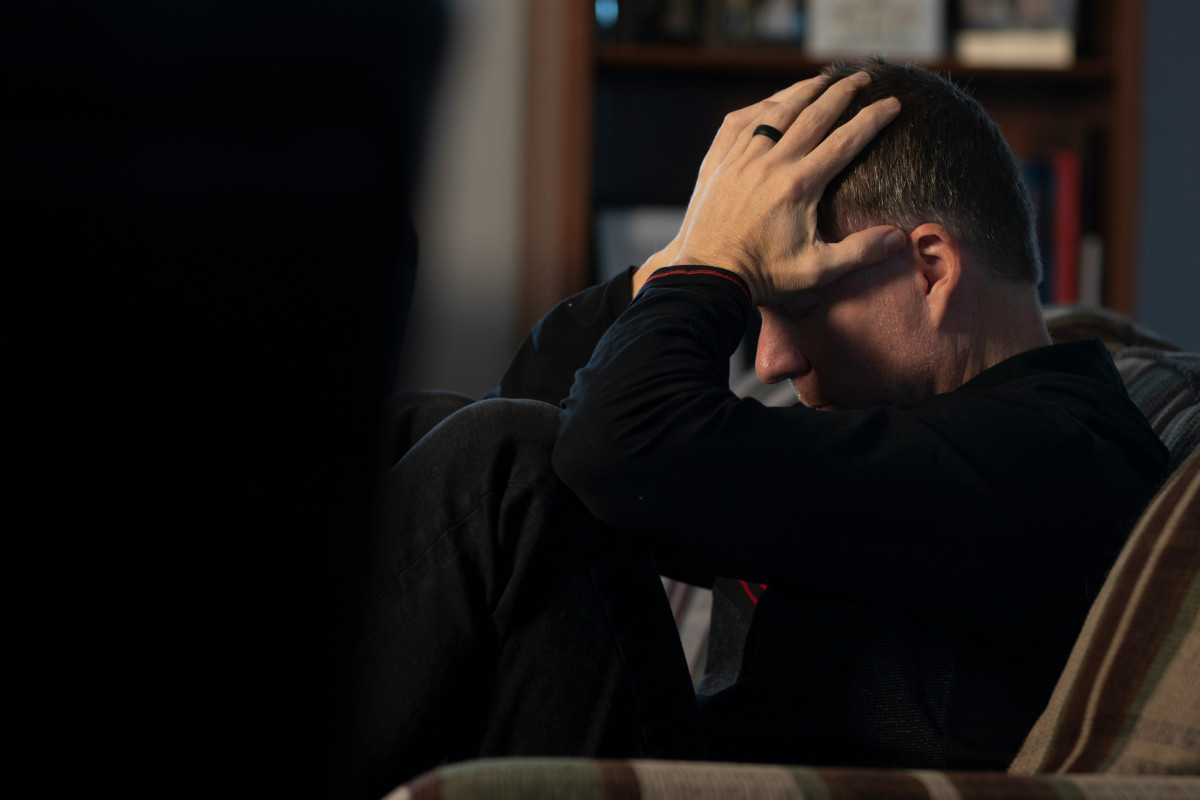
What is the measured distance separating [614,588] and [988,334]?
1.31ft

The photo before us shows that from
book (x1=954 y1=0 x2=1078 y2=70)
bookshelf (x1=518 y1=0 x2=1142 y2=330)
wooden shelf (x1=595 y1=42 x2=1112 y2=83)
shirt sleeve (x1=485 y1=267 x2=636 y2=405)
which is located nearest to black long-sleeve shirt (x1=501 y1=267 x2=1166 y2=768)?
shirt sleeve (x1=485 y1=267 x2=636 y2=405)

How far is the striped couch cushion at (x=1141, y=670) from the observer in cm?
63

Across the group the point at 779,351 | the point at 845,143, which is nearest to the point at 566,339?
the point at 779,351

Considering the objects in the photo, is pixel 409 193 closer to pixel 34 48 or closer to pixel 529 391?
pixel 529 391

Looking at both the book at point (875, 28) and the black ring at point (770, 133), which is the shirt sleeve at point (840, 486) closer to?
the black ring at point (770, 133)

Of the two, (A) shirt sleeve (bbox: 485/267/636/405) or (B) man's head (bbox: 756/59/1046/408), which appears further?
(A) shirt sleeve (bbox: 485/267/636/405)

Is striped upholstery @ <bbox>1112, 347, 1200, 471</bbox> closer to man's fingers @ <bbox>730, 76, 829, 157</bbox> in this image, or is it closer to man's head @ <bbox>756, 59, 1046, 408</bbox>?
man's head @ <bbox>756, 59, 1046, 408</bbox>

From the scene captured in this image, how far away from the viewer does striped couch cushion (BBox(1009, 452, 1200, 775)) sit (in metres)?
0.63

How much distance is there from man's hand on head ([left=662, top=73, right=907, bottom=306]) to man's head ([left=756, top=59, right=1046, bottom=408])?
22mm

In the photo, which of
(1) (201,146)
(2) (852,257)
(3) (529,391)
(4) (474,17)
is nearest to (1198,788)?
(2) (852,257)

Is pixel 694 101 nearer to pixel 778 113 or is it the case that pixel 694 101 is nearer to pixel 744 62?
pixel 744 62

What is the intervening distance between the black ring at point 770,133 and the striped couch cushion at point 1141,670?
1.33 feet

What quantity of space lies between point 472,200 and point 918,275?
6.08ft

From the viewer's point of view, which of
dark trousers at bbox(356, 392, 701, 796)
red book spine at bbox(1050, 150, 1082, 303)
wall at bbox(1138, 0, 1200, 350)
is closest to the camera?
dark trousers at bbox(356, 392, 701, 796)
